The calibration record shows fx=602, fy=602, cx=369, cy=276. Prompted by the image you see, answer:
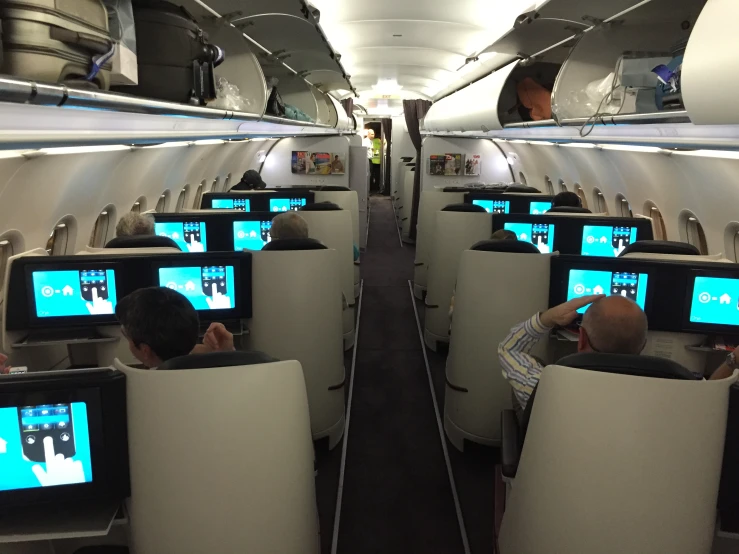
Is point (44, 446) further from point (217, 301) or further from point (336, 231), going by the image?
point (336, 231)

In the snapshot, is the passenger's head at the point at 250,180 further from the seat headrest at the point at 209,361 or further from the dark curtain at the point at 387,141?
the dark curtain at the point at 387,141

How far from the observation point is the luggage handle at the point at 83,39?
228cm

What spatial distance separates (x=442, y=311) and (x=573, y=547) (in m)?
4.53

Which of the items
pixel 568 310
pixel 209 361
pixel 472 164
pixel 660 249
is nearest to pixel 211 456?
pixel 209 361

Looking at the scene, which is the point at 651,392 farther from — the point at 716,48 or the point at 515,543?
the point at 716,48

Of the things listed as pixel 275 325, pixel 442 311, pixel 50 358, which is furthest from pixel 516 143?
pixel 50 358

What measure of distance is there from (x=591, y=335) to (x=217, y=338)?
1895 millimetres

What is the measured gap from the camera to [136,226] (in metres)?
5.09

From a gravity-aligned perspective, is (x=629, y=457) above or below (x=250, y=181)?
below

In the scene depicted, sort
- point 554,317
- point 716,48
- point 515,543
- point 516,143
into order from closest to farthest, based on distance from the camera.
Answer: point 716,48 → point 515,543 → point 554,317 → point 516,143

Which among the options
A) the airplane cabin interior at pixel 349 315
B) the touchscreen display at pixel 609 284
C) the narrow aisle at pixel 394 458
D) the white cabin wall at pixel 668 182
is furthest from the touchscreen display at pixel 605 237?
the narrow aisle at pixel 394 458

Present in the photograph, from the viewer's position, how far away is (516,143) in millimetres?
12234

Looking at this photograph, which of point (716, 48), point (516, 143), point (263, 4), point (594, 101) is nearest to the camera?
point (716, 48)

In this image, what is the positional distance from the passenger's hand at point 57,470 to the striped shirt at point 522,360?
2089 mm
